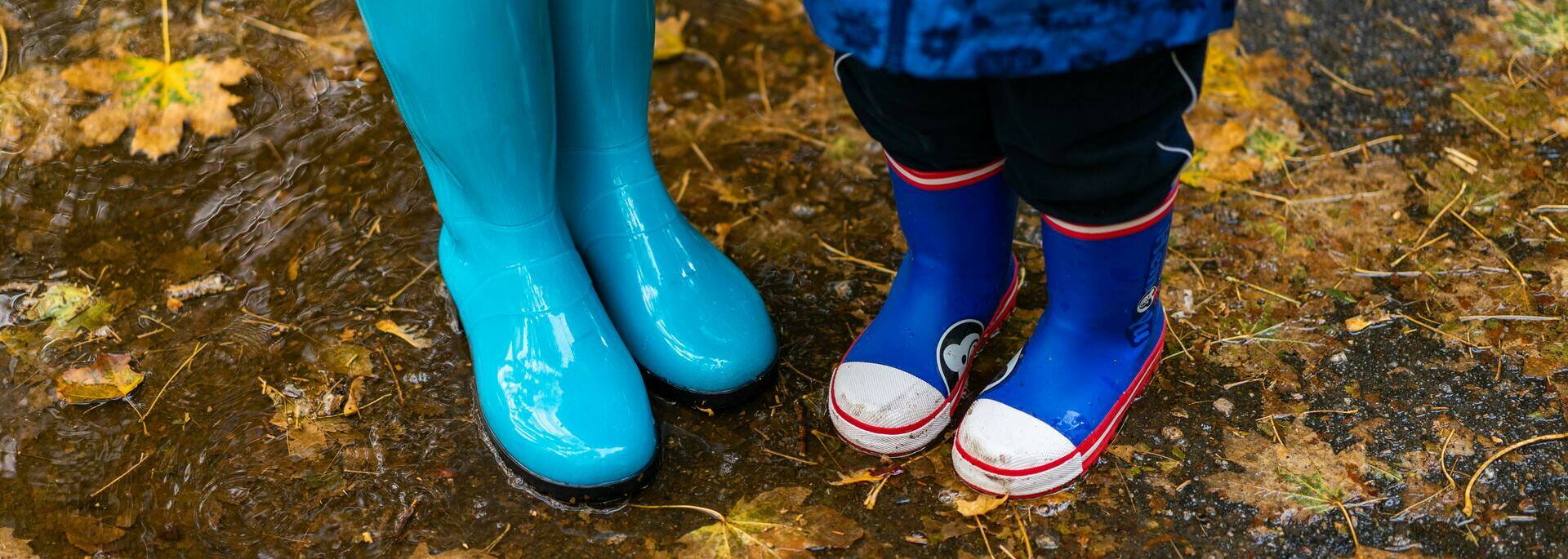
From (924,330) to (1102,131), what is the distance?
36cm

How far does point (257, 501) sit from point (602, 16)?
0.59 metres

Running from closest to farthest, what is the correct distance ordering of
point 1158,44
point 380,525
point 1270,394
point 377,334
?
point 1158,44, point 380,525, point 1270,394, point 377,334

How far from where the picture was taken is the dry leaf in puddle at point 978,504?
108cm

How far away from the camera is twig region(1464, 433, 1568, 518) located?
1.06 m

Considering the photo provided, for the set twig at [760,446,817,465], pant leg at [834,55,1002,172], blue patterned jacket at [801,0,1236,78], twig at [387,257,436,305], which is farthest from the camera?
twig at [387,257,436,305]

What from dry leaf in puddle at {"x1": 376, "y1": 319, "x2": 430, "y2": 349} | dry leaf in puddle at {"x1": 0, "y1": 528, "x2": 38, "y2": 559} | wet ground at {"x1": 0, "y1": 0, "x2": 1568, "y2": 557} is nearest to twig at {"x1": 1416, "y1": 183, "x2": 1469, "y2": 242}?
wet ground at {"x1": 0, "y1": 0, "x2": 1568, "y2": 557}

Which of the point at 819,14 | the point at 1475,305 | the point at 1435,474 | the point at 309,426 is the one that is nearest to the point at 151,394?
the point at 309,426

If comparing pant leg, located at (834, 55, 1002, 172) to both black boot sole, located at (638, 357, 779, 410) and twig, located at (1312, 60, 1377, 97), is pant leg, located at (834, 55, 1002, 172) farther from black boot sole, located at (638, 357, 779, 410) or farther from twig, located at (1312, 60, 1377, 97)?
twig, located at (1312, 60, 1377, 97)

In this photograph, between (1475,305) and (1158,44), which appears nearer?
(1158,44)

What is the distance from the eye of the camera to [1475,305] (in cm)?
129

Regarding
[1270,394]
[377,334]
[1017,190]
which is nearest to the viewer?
[1017,190]

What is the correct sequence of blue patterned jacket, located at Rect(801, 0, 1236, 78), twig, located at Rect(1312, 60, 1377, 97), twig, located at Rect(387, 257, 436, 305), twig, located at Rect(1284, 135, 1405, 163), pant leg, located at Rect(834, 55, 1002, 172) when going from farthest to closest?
twig, located at Rect(1312, 60, 1377, 97), twig, located at Rect(1284, 135, 1405, 163), twig, located at Rect(387, 257, 436, 305), pant leg, located at Rect(834, 55, 1002, 172), blue patterned jacket, located at Rect(801, 0, 1236, 78)

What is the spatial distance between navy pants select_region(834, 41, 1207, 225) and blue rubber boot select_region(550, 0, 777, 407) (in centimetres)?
26

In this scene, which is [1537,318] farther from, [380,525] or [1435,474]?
[380,525]
